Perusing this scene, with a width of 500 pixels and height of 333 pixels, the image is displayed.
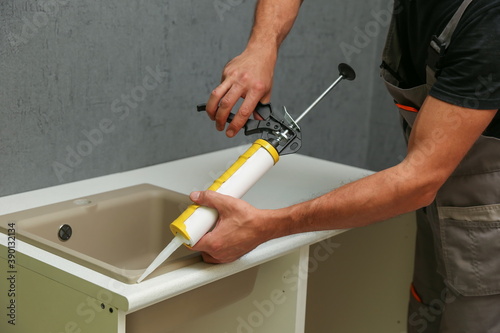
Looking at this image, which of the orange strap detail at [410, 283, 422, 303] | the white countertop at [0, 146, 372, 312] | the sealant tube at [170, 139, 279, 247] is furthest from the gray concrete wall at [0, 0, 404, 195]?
the orange strap detail at [410, 283, 422, 303]

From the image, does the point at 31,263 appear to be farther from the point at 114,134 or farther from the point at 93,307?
the point at 114,134

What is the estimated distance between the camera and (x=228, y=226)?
1193 millimetres

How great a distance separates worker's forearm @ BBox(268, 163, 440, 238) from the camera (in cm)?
122

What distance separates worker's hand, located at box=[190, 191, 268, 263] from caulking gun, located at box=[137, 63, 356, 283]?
0.01 m

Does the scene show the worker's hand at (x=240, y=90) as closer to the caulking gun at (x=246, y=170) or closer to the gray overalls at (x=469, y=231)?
the caulking gun at (x=246, y=170)

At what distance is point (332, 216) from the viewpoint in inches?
48.7

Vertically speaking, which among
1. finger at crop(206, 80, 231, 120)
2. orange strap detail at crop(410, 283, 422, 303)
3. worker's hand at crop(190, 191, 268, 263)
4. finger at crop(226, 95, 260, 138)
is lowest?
worker's hand at crop(190, 191, 268, 263)

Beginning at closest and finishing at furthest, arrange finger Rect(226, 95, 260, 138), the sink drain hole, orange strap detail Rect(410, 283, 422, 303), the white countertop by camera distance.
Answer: the white countertop
finger Rect(226, 95, 260, 138)
the sink drain hole
orange strap detail Rect(410, 283, 422, 303)

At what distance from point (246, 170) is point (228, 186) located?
0.04 meters

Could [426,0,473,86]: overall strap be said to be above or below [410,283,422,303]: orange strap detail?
above

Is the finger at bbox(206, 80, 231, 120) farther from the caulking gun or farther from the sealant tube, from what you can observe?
the sealant tube

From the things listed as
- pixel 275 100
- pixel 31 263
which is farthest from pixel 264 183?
pixel 31 263

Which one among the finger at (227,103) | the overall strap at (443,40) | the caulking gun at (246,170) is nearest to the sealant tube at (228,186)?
the caulking gun at (246,170)

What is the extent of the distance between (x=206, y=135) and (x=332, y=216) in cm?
79
